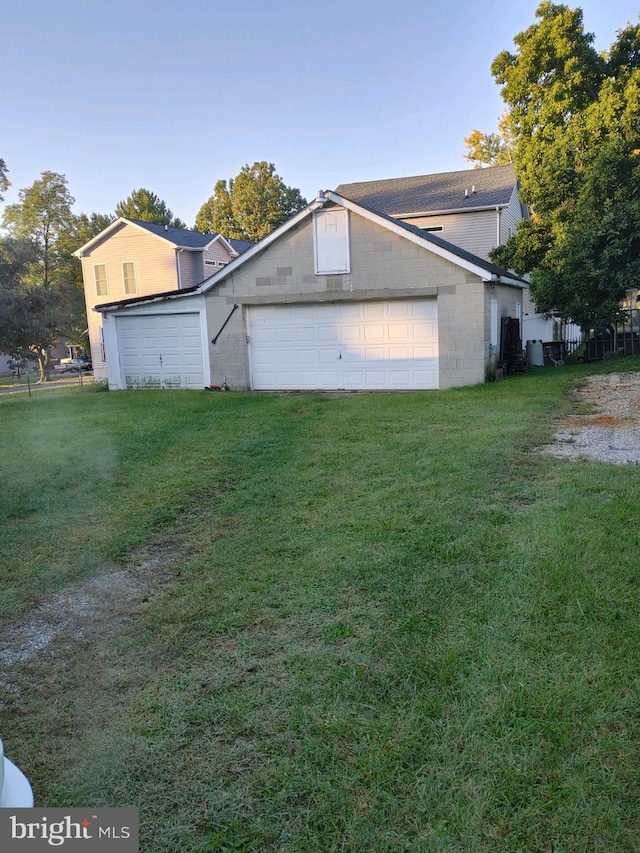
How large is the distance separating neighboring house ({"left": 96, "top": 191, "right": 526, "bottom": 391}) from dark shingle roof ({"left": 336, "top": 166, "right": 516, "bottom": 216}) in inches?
266

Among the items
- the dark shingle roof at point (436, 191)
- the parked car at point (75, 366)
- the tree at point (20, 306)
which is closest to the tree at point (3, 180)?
the tree at point (20, 306)

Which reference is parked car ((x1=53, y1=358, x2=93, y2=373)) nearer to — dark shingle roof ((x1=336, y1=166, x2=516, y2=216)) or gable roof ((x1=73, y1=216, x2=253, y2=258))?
gable roof ((x1=73, y1=216, x2=253, y2=258))

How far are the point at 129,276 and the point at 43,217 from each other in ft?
47.3

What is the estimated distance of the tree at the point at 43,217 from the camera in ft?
118

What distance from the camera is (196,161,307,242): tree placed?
1658 inches

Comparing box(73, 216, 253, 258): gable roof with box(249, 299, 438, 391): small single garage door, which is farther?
box(73, 216, 253, 258): gable roof

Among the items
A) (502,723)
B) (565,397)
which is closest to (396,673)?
(502,723)

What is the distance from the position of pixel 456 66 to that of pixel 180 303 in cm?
957

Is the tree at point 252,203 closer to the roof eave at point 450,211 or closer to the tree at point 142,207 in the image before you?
the tree at point 142,207

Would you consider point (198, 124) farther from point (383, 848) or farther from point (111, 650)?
point (383, 848)

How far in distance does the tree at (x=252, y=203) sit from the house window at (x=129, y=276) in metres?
17.0

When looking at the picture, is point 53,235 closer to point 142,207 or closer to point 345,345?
point 142,207

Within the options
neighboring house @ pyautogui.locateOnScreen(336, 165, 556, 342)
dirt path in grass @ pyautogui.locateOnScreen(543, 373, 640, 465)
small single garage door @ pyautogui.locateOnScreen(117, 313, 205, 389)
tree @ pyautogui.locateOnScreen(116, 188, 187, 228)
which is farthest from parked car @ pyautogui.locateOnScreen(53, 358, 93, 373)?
dirt path in grass @ pyautogui.locateOnScreen(543, 373, 640, 465)

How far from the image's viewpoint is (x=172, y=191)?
1783 inches
